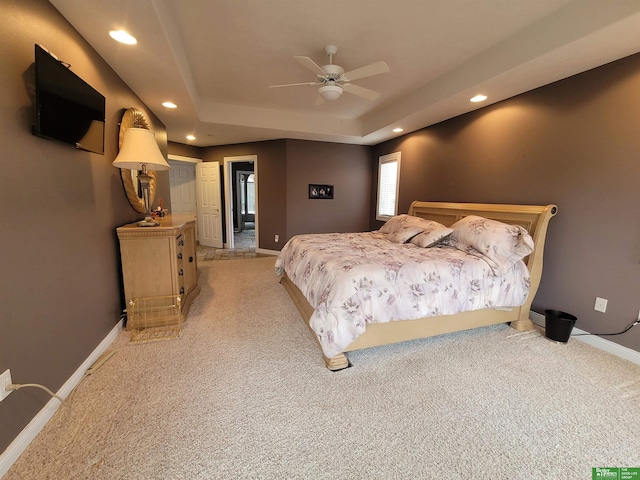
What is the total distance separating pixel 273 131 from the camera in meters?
4.60

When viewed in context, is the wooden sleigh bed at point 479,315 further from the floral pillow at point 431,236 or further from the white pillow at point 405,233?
the white pillow at point 405,233

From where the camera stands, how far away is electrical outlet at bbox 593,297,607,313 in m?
2.31

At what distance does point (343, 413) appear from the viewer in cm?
158

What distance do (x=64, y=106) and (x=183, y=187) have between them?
495 cm

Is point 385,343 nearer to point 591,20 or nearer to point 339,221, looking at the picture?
point 591,20

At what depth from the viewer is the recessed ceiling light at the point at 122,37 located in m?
1.91

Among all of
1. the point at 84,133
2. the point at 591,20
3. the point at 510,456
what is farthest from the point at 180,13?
the point at 510,456

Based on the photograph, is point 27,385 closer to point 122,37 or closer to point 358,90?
point 122,37

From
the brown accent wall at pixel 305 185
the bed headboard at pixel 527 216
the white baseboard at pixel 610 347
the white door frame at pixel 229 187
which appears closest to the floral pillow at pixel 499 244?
the bed headboard at pixel 527 216

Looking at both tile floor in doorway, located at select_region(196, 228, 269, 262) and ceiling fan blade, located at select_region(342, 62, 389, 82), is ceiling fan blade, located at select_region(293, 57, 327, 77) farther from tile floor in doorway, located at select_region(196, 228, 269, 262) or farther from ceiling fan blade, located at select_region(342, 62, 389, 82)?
tile floor in doorway, located at select_region(196, 228, 269, 262)

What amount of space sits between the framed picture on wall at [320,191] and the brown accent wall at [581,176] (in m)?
2.84

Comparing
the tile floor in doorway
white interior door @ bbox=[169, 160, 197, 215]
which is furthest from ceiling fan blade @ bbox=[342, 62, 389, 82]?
white interior door @ bbox=[169, 160, 197, 215]

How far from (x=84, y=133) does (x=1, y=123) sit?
2.13ft

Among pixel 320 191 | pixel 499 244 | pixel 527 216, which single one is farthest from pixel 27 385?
pixel 320 191
